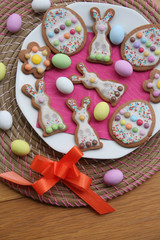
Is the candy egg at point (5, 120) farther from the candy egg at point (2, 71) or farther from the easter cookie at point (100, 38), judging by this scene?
the easter cookie at point (100, 38)

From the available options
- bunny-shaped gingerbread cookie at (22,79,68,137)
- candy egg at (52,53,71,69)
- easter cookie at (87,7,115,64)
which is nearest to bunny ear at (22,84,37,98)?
bunny-shaped gingerbread cookie at (22,79,68,137)

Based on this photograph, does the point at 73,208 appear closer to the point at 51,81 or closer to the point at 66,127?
the point at 66,127

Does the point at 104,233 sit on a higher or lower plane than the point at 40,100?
lower

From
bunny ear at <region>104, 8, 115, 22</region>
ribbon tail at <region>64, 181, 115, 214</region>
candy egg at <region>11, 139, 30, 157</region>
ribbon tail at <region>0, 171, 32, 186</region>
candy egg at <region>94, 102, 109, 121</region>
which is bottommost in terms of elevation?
ribbon tail at <region>64, 181, 115, 214</region>

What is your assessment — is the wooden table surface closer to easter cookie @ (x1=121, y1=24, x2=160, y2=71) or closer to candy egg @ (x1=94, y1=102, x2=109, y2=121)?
candy egg @ (x1=94, y1=102, x2=109, y2=121)

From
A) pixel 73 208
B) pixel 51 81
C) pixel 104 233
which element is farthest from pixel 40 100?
pixel 104 233
